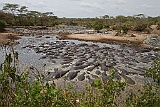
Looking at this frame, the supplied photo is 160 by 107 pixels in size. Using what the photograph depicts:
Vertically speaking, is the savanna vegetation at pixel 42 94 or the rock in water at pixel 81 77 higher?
the savanna vegetation at pixel 42 94

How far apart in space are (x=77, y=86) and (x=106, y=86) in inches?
384

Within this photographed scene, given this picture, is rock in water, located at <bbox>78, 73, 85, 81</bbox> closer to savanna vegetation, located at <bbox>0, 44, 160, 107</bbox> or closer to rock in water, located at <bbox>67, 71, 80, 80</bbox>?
rock in water, located at <bbox>67, 71, 80, 80</bbox>

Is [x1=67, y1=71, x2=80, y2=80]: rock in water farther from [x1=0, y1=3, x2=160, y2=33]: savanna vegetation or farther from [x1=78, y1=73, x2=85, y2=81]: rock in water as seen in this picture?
[x1=0, y1=3, x2=160, y2=33]: savanna vegetation

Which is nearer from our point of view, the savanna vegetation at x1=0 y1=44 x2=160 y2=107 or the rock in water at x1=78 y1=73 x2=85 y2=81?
the savanna vegetation at x1=0 y1=44 x2=160 y2=107

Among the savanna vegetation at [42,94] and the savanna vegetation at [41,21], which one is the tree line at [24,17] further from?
the savanna vegetation at [42,94]

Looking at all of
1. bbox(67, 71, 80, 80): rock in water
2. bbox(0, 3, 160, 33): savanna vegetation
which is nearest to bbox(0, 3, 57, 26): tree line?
bbox(0, 3, 160, 33): savanna vegetation

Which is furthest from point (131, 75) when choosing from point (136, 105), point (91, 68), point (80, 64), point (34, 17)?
point (34, 17)

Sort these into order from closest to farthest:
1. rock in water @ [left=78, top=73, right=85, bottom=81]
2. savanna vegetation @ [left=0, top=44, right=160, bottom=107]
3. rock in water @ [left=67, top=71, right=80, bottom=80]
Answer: savanna vegetation @ [left=0, top=44, right=160, bottom=107] < rock in water @ [left=78, top=73, right=85, bottom=81] < rock in water @ [left=67, top=71, right=80, bottom=80]

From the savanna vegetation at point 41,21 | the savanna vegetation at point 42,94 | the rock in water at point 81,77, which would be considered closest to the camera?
the savanna vegetation at point 42,94

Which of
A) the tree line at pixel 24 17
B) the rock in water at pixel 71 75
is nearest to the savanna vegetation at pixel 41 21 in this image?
the tree line at pixel 24 17

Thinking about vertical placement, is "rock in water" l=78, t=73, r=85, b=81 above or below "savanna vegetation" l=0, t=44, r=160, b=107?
below

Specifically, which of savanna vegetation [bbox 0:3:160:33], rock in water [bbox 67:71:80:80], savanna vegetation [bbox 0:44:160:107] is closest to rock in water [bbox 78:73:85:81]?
rock in water [bbox 67:71:80:80]

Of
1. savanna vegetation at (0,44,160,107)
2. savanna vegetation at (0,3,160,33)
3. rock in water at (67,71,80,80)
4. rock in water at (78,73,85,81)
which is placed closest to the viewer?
savanna vegetation at (0,44,160,107)

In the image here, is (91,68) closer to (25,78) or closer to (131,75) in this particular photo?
(131,75)
